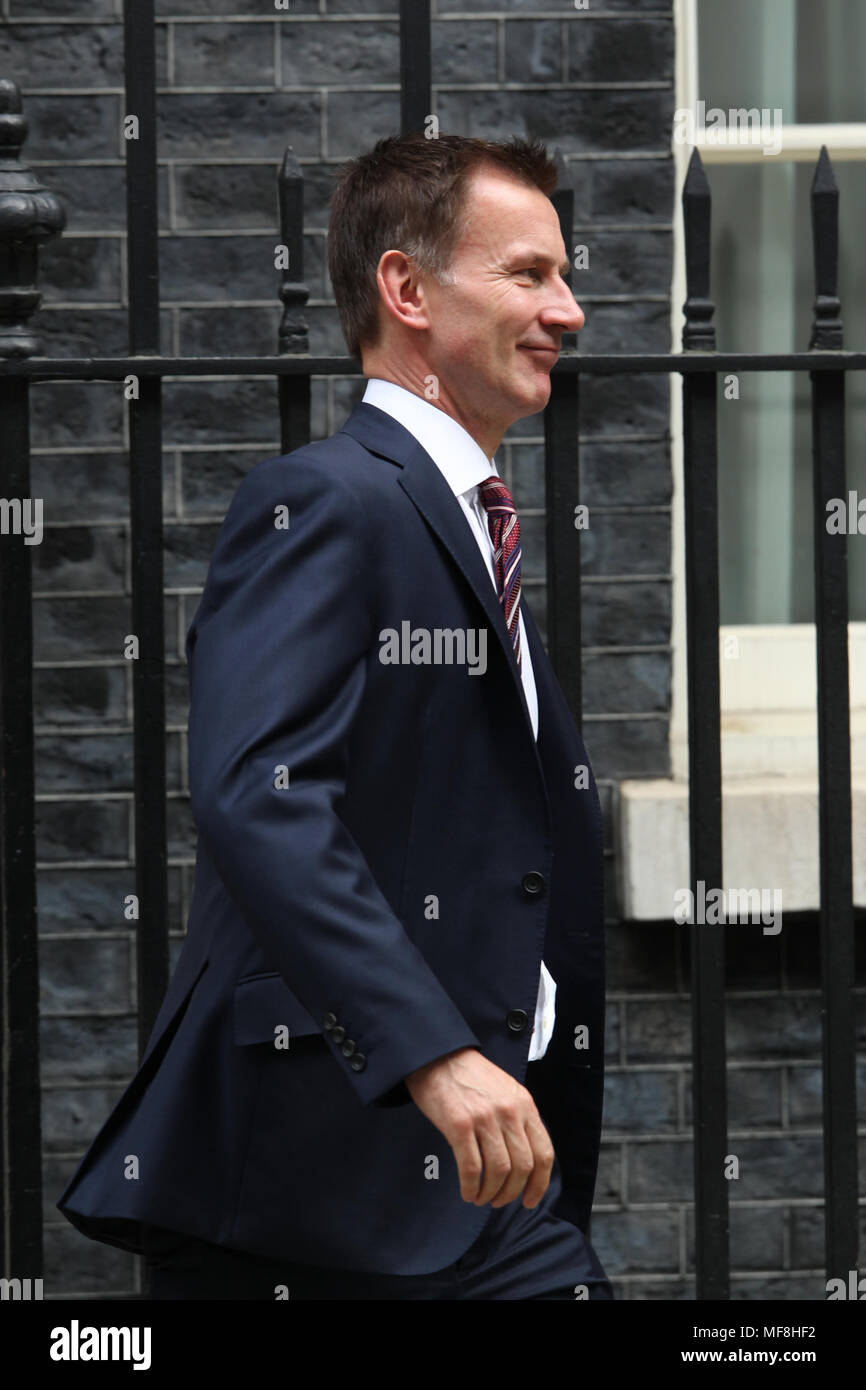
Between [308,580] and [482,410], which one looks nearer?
[308,580]

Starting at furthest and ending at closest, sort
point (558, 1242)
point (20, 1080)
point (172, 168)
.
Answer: point (172, 168)
point (20, 1080)
point (558, 1242)

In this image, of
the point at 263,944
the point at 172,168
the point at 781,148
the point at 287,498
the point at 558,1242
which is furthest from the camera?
the point at 781,148

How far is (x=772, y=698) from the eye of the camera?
14.2 ft

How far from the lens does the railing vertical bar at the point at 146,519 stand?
2.58 meters

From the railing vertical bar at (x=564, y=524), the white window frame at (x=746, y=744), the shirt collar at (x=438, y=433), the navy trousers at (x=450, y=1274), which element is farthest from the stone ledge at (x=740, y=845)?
the shirt collar at (x=438, y=433)

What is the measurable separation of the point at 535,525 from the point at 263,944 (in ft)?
7.65

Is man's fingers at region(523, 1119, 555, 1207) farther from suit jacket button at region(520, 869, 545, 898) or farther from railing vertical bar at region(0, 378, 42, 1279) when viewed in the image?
railing vertical bar at region(0, 378, 42, 1279)

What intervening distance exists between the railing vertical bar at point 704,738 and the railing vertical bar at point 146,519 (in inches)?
31.9

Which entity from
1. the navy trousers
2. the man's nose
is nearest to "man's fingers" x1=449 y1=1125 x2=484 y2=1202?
the navy trousers

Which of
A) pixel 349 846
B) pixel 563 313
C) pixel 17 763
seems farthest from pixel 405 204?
pixel 17 763

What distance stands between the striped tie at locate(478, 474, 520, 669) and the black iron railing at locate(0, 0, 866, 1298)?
312mm

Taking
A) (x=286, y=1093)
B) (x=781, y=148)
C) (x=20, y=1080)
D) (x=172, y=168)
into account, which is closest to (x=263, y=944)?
(x=286, y=1093)

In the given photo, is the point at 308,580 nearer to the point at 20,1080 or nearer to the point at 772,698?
the point at 20,1080

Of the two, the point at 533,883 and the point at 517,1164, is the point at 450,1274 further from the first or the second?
the point at 533,883
